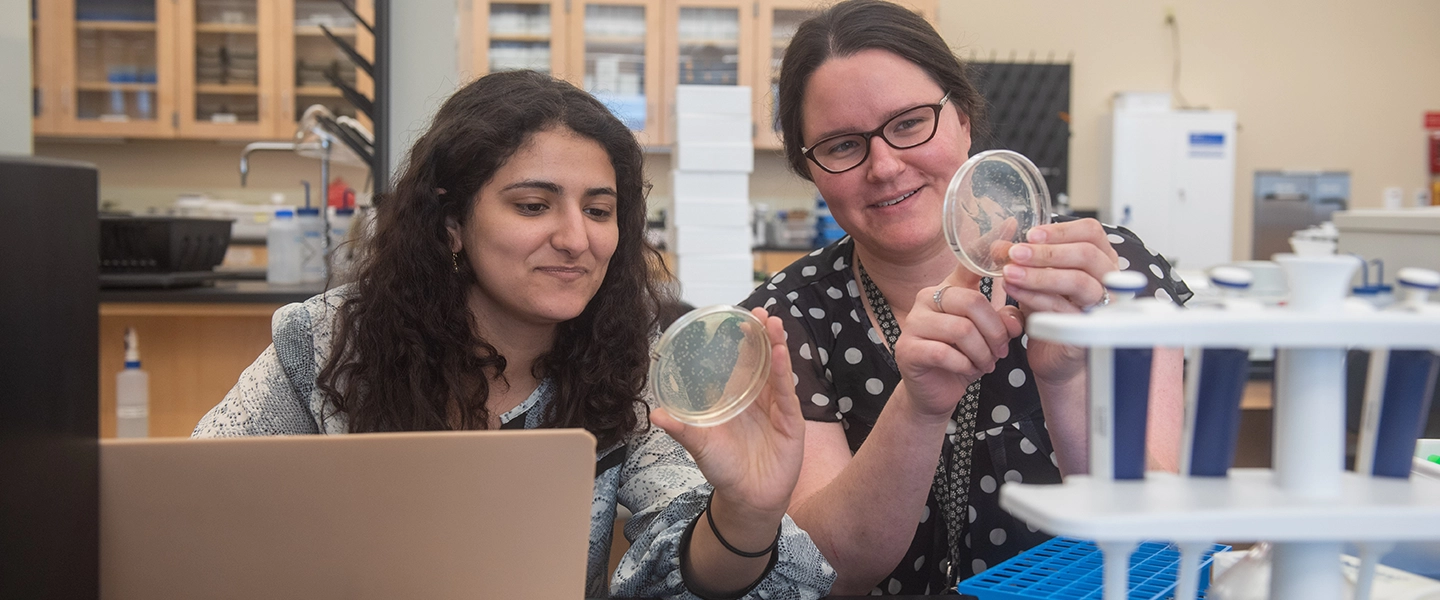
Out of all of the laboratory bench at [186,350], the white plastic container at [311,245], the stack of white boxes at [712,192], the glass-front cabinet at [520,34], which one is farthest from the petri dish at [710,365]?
the glass-front cabinet at [520,34]

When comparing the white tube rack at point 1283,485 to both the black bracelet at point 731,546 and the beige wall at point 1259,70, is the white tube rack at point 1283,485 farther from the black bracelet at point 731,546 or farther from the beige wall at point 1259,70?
the beige wall at point 1259,70

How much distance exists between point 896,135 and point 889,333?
10.5 inches

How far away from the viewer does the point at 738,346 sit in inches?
32.4

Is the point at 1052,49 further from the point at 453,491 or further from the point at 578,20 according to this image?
the point at 453,491

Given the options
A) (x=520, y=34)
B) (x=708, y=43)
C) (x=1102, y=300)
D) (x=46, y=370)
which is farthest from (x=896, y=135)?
(x=520, y=34)

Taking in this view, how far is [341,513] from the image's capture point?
61cm

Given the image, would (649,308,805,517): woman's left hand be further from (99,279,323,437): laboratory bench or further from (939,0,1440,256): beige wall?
(939,0,1440,256): beige wall

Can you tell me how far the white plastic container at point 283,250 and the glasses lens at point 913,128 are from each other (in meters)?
2.27

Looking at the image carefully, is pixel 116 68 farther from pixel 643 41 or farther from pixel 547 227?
pixel 547 227

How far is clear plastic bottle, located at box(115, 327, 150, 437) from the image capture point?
8.66ft

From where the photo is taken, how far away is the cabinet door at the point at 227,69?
17.8 feet

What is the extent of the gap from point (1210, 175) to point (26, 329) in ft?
20.6

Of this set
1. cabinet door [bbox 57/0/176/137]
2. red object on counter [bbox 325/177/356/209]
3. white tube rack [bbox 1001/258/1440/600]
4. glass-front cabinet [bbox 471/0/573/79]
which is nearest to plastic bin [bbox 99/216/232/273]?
red object on counter [bbox 325/177/356/209]

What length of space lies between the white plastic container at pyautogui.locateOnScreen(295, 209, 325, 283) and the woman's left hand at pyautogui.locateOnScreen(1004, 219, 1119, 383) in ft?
8.60
